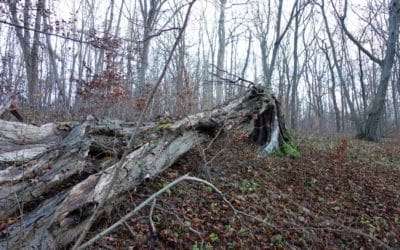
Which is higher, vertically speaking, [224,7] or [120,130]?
[224,7]

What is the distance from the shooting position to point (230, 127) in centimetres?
559

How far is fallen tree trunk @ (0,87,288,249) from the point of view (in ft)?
8.41

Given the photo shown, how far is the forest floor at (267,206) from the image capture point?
3305 mm

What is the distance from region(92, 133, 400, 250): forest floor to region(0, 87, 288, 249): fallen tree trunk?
40 cm

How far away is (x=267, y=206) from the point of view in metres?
4.22

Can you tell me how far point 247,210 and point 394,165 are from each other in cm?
502

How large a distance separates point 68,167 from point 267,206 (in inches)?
107

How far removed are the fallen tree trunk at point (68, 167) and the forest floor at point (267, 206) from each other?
40 cm

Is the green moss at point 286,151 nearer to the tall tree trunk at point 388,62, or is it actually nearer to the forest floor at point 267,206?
the forest floor at point 267,206

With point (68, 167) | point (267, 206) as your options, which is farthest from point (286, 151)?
point (68, 167)

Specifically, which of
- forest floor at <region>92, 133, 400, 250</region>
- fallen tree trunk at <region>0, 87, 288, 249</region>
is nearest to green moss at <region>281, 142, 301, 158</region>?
forest floor at <region>92, 133, 400, 250</region>

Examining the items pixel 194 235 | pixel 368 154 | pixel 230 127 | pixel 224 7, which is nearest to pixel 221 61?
pixel 224 7

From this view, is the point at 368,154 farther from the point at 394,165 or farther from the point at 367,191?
the point at 367,191

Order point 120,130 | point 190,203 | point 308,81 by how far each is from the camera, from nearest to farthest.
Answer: point 190,203
point 120,130
point 308,81
